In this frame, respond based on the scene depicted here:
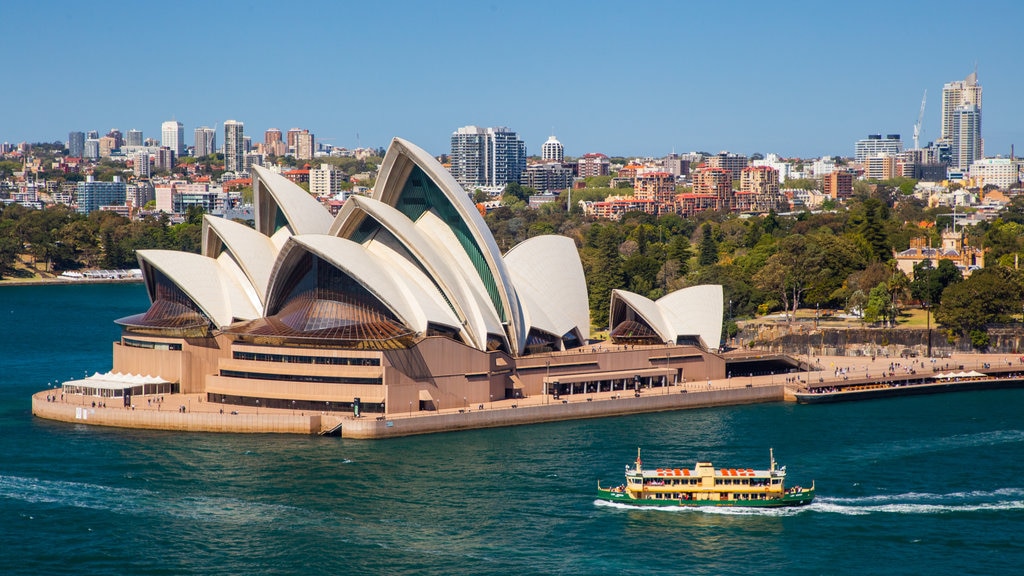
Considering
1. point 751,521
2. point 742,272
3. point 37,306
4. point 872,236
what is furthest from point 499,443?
point 37,306

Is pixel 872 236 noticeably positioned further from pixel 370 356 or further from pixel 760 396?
pixel 370 356

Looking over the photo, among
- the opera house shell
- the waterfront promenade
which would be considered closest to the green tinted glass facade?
the opera house shell

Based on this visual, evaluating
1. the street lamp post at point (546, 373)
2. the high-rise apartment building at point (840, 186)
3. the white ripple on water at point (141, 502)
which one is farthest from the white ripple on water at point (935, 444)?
the high-rise apartment building at point (840, 186)

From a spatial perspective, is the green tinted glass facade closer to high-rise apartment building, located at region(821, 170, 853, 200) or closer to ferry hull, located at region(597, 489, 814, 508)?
ferry hull, located at region(597, 489, 814, 508)

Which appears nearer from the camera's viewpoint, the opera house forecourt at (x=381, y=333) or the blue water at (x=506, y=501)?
the blue water at (x=506, y=501)

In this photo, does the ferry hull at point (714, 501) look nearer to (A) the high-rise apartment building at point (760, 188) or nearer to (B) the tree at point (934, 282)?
(B) the tree at point (934, 282)

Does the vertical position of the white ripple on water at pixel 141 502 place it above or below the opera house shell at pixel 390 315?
below
